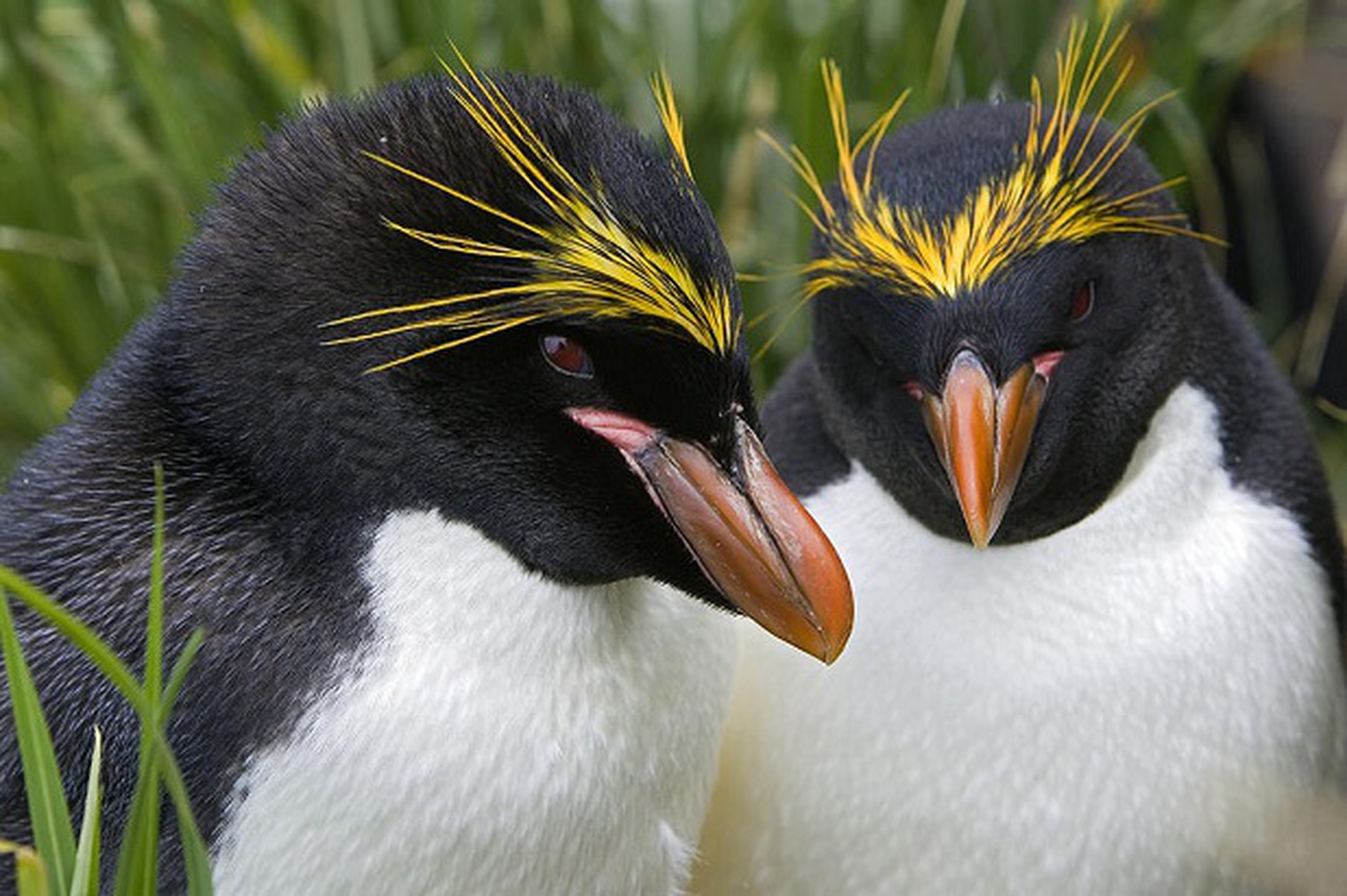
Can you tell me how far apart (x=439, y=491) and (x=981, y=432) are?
0.57 meters

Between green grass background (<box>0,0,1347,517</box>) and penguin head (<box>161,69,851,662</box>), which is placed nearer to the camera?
penguin head (<box>161,69,851,662</box>)

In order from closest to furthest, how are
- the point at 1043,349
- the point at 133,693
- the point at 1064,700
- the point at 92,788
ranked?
1. the point at 133,693
2. the point at 92,788
3. the point at 1043,349
4. the point at 1064,700

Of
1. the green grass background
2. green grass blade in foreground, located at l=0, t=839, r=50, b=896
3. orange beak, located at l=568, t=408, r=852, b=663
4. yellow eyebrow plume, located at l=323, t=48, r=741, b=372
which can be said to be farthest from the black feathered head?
the green grass background

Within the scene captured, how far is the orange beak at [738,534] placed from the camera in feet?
6.79

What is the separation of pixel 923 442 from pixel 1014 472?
0.44 feet

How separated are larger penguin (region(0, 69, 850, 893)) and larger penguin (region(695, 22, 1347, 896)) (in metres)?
0.44

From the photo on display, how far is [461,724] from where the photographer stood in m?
2.11

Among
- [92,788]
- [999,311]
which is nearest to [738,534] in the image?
[999,311]

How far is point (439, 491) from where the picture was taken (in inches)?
82.7

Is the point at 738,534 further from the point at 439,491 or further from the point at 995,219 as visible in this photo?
the point at 995,219

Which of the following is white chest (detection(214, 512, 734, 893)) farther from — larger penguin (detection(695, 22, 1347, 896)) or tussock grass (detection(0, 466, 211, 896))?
larger penguin (detection(695, 22, 1347, 896))

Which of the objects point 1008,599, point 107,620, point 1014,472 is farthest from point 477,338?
point 1008,599

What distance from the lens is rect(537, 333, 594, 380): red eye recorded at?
2.07 metres

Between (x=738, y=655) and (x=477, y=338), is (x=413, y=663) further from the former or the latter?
(x=738, y=655)
